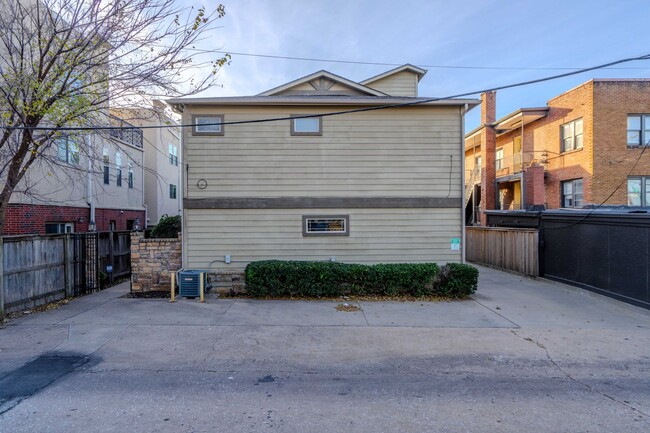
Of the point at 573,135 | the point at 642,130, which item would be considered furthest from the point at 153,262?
the point at 642,130

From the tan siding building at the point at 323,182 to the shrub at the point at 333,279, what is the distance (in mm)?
719

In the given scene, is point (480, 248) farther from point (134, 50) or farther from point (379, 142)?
point (134, 50)

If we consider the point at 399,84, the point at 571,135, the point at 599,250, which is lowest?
the point at 599,250

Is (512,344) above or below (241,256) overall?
below

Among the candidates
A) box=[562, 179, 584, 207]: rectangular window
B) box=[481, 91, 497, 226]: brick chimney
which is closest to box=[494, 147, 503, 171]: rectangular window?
box=[481, 91, 497, 226]: brick chimney

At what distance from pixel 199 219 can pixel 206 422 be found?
6.88 metres

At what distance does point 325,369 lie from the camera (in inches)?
193

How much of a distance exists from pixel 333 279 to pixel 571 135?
17211 millimetres

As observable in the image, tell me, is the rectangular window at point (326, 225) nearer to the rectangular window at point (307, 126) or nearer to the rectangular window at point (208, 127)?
the rectangular window at point (307, 126)

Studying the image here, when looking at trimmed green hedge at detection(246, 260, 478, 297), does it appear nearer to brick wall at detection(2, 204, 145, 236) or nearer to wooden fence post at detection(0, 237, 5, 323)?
wooden fence post at detection(0, 237, 5, 323)

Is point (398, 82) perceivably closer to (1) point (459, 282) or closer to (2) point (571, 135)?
(1) point (459, 282)

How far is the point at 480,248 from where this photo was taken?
16.1 metres

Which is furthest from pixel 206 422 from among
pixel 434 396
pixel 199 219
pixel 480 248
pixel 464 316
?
pixel 480 248

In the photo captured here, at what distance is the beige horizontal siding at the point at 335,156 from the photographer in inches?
384
